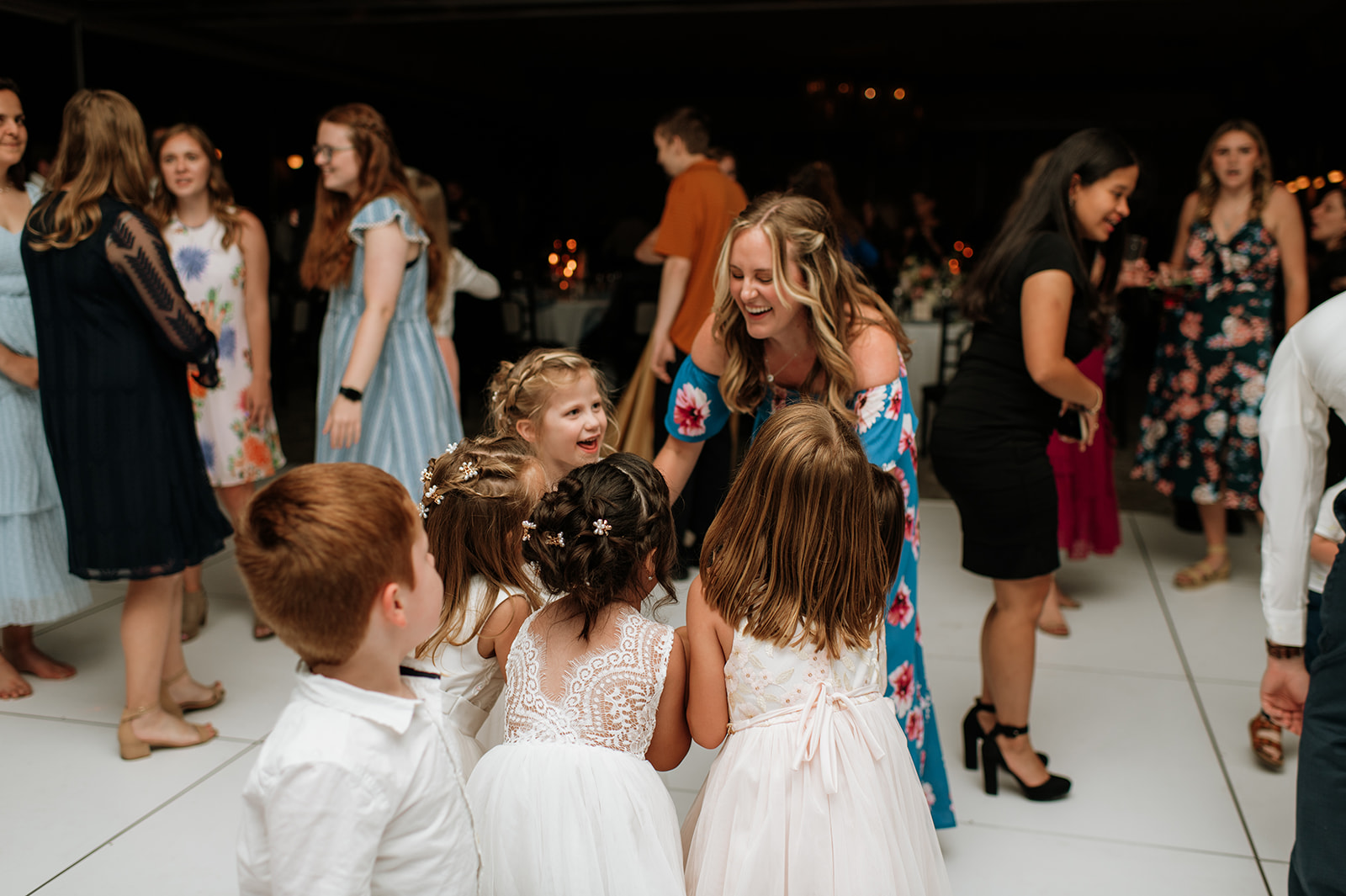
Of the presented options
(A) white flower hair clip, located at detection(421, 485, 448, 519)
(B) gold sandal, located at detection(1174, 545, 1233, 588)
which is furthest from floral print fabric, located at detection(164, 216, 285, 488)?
(B) gold sandal, located at detection(1174, 545, 1233, 588)

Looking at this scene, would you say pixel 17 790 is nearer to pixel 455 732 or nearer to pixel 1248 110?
pixel 455 732

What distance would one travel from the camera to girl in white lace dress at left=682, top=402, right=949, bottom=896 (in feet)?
5.09

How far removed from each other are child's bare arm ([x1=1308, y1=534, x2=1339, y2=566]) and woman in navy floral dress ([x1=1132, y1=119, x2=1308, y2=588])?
246cm

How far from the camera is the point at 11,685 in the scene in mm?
3051

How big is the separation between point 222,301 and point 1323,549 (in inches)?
126

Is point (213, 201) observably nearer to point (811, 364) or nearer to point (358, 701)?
point (811, 364)

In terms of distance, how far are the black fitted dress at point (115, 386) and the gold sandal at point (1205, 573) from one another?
140 inches

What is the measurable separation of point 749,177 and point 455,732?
34.1ft

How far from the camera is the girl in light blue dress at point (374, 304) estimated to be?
9.57 feet

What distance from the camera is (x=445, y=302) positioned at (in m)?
3.62

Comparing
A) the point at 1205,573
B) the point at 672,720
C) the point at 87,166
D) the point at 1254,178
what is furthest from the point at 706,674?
the point at 1254,178

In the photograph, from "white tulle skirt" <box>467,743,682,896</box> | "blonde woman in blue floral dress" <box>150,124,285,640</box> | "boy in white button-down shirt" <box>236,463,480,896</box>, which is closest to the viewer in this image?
"boy in white button-down shirt" <box>236,463,480,896</box>

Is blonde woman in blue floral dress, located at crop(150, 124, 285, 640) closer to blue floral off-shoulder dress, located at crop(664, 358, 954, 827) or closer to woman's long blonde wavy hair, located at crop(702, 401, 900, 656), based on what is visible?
blue floral off-shoulder dress, located at crop(664, 358, 954, 827)

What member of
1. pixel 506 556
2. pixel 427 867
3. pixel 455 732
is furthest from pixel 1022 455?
pixel 427 867
